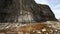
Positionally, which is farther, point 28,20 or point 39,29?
point 28,20

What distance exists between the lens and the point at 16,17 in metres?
16.7

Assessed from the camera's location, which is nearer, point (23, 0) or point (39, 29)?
point (39, 29)

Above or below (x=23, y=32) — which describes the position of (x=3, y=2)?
above

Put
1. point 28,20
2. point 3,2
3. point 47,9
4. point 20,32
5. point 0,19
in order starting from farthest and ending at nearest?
point 47,9, point 3,2, point 0,19, point 28,20, point 20,32

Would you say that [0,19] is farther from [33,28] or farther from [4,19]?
[33,28]

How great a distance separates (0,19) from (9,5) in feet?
5.66

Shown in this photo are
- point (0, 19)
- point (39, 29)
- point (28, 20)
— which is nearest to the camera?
point (39, 29)

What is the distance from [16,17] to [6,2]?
294 cm

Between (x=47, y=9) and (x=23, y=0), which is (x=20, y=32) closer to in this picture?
(x=23, y=0)

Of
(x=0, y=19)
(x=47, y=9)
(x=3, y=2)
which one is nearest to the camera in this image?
(x=0, y=19)

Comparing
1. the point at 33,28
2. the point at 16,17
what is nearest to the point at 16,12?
the point at 16,17

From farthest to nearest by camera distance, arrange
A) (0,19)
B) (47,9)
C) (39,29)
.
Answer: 1. (47,9)
2. (0,19)
3. (39,29)

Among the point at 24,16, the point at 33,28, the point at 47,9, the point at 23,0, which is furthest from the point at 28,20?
the point at 47,9

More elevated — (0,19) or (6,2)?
(6,2)
